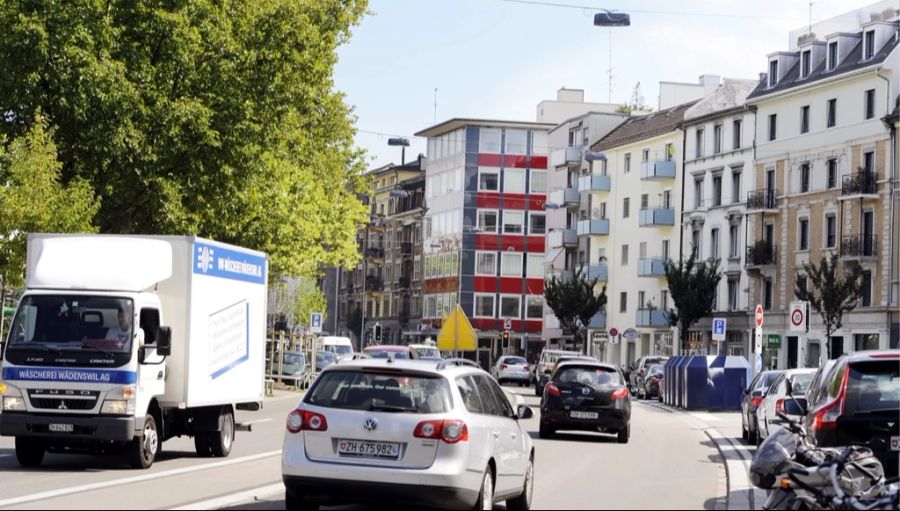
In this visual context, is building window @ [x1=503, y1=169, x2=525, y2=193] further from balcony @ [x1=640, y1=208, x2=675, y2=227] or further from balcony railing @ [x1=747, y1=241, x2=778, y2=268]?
balcony railing @ [x1=747, y1=241, x2=778, y2=268]

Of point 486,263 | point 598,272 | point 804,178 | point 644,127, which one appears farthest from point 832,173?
point 486,263

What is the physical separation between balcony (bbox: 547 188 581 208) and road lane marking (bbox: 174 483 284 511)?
Result: 316 feet

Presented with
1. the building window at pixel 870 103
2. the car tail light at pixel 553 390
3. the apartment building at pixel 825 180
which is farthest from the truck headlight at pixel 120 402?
the building window at pixel 870 103

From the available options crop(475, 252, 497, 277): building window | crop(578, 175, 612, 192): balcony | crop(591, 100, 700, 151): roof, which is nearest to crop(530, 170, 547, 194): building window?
crop(475, 252, 497, 277): building window

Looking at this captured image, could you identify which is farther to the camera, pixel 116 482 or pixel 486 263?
pixel 486 263

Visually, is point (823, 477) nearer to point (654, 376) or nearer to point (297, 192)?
point (297, 192)

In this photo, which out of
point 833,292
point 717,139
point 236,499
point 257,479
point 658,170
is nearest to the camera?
point 236,499

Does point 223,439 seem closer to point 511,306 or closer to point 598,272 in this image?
point 598,272

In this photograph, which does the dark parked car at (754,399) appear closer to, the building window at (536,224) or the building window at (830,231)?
the building window at (830,231)

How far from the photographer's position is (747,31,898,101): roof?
7369cm

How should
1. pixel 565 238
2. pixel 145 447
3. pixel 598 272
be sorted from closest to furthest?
pixel 145 447 → pixel 598 272 → pixel 565 238

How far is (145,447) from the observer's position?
21.2 m

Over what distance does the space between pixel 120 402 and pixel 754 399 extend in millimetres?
15406

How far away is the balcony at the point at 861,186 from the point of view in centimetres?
7306
